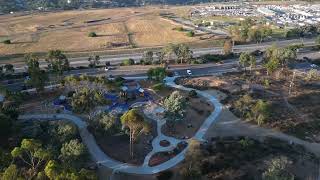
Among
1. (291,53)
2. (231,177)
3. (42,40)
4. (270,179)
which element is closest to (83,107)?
(231,177)

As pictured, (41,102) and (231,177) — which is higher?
(41,102)

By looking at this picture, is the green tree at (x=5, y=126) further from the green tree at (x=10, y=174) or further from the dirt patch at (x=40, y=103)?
the green tree at (x=10, y=174)

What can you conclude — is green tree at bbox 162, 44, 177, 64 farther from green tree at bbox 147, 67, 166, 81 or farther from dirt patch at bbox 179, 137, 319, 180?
dirt patch at bbox 179, 137, 319, 180

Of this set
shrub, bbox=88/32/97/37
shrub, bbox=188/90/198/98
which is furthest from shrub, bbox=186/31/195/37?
shrub, bbox=188/90/198/98

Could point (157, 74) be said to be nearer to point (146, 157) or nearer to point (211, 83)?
point (211, 83)

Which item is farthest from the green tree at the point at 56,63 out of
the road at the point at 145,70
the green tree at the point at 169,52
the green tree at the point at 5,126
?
the green tree at the point at 169,52

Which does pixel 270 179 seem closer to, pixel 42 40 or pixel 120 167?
pixel 120 167
